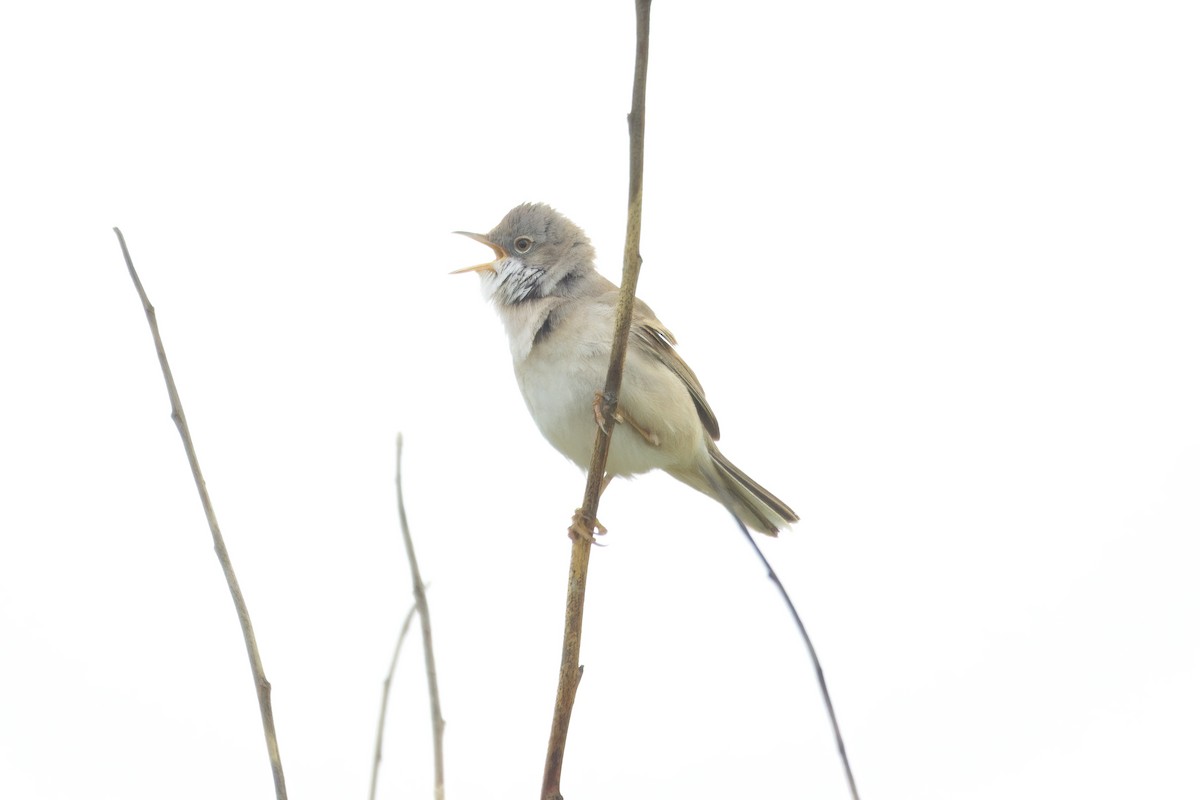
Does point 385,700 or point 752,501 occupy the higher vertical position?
point 752,501

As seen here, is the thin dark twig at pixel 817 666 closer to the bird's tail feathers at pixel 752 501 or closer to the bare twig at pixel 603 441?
the bare twig at pixel 603 441

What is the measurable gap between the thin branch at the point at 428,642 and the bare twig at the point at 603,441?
248 mm

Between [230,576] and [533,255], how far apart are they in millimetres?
4161

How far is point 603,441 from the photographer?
10.3 feet

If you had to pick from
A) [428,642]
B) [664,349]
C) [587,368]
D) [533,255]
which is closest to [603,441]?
[428,642]

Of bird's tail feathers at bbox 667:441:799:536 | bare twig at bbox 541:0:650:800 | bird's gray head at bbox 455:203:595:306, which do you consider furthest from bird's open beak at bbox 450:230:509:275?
bare twig at bbox 541:0:650:800

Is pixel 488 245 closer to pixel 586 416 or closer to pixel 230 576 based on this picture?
pixel 586 416

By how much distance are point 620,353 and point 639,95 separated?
82cm

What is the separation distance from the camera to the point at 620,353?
2.97 meters

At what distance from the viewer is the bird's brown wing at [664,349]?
585 cm

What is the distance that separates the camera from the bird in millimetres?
5414

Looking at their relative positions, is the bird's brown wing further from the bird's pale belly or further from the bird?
the bird's pale belly

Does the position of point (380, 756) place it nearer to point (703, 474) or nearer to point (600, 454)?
point (600, 454)

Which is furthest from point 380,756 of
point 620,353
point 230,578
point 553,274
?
point 553,274
